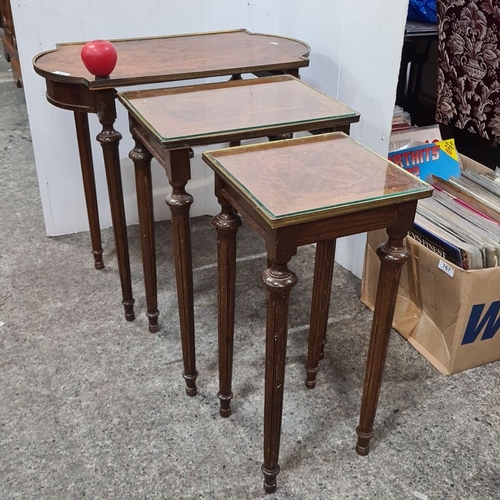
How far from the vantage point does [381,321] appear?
117cm

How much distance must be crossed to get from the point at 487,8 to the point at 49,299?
1770mm

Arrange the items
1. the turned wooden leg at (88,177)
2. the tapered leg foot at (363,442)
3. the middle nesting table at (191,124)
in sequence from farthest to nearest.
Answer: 1. the turned wooden leg at (88,177)
2. the tapered leg foot at (363,442)
3. the middle nesting table at (191,124)

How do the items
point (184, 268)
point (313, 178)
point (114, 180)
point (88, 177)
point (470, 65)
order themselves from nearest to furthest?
1. point (313, 178)
2. point (184, 268)
3. point (114, 180)
4. point (88, 177)
5. point (470, 65)

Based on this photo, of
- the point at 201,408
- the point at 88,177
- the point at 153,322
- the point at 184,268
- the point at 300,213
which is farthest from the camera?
the point at 88,177

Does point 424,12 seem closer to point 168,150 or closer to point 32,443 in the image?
point 168,150

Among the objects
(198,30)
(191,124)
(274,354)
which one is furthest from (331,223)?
(198,30)

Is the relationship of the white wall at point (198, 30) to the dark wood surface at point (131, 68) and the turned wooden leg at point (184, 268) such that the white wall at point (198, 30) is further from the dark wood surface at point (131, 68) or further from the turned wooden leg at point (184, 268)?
the turned wooden leg at point (184, 268)

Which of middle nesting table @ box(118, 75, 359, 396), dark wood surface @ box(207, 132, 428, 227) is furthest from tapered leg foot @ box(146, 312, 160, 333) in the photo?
dark wood surface @ box(207, 132, 428, 227)

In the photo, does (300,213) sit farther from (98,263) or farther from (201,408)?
(98,263)

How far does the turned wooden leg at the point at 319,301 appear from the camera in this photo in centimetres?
140

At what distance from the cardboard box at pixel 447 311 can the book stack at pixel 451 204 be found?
47mm

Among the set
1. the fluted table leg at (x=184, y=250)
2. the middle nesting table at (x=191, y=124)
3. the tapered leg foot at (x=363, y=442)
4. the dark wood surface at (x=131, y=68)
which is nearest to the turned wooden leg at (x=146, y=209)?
the middle nesting table at (x=191, y=124)

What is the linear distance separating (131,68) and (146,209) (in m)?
0.34

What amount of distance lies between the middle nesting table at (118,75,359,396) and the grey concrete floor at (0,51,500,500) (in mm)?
164
